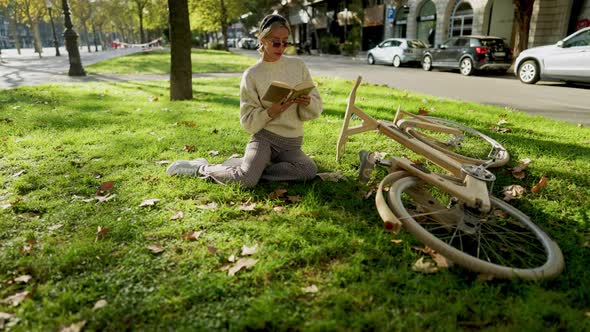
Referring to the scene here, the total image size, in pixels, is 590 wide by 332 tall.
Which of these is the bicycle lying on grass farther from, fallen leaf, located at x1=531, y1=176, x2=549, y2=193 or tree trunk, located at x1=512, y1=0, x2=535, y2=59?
tree trunk, located at x1=512, y1=0, x2=535, y2=59

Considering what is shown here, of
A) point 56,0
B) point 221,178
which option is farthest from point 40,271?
point 56,0

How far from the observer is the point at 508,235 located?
2.74m

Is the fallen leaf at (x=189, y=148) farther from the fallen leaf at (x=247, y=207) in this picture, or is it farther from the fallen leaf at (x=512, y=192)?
the fallen leaf at (x=512, y=192)

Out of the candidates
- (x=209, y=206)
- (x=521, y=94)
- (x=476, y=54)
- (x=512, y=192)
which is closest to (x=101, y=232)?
(x=209, y=206)

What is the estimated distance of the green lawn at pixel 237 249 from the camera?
2.08m

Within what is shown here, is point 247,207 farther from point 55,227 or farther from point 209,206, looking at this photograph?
point 55,227

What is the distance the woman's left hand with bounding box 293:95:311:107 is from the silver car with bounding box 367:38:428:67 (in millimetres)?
17913

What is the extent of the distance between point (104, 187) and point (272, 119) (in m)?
1.74

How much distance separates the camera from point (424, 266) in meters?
2.46

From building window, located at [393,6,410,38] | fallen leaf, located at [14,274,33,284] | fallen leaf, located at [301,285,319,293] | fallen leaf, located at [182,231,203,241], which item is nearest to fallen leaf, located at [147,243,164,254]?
fallen leaf, located at [182,231,203,241]

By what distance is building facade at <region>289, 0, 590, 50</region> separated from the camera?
1925 centimetres

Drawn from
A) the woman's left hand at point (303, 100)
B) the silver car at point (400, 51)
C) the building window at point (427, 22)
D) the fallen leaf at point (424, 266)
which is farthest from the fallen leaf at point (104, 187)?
the building window at point (427, 22)

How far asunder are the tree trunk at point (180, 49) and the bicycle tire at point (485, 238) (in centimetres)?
679

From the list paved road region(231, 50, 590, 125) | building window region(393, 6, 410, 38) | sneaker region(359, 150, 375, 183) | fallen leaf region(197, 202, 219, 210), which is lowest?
fallen leaf region(197, 202, 219, 210)
